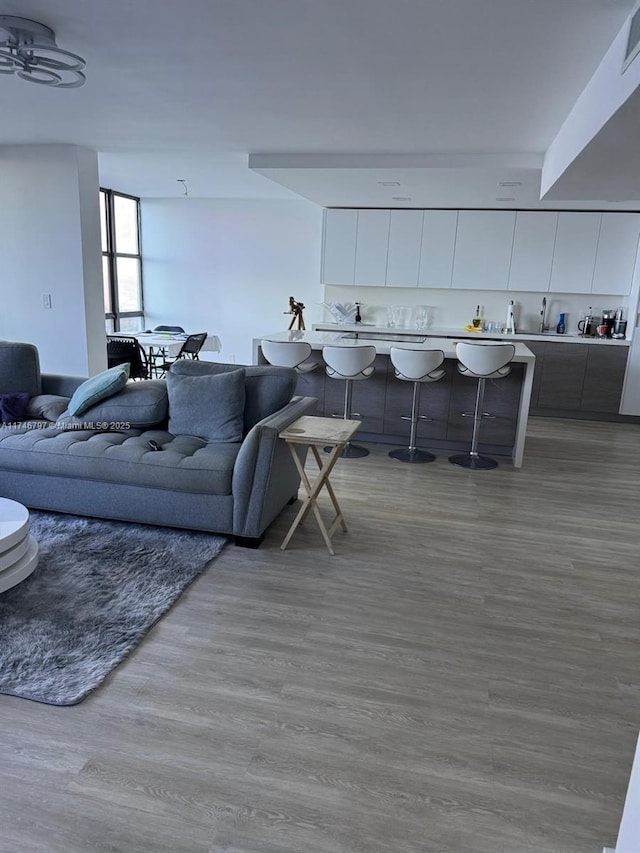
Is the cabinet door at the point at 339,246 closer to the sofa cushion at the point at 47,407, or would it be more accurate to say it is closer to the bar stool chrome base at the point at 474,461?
the bar stool chrome base at the point at 474,461

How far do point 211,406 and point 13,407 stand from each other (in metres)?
1.44

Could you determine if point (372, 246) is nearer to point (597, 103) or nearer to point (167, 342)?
point (167, 342)


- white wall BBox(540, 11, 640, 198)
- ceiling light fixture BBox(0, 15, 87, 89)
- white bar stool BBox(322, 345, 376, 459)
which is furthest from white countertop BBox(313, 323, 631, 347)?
ceiling light fixture BBox(0, 15, 87, 89)

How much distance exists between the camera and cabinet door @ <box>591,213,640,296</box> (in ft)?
22.2

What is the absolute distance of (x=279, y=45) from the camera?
2.80 metres

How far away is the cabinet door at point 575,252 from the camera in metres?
6.88

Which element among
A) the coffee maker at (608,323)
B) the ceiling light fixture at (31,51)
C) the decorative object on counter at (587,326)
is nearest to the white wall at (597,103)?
the ceiling light fixture at (31,51)

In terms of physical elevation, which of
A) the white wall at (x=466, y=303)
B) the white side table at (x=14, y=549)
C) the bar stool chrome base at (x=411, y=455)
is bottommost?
the bar stool chrome base at (x=411, y=455)

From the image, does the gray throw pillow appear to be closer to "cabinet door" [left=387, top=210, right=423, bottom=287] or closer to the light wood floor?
the light wood floor

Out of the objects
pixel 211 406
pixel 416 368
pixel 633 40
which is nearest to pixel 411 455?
pixel 416 368

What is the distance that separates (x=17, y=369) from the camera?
4195 mm

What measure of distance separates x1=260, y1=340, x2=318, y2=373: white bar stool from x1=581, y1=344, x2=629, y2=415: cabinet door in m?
3.65

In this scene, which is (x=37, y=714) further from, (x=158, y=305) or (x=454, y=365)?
(x=158, y=305)

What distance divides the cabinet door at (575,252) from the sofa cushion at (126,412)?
5.33m
